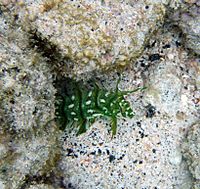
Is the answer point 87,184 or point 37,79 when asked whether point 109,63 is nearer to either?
point 37,79

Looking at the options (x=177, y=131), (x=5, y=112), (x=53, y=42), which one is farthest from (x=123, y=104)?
(x=5, y=112)

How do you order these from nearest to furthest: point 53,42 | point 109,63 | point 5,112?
1. point 5,112
2. point 53,42
3. point 109,63

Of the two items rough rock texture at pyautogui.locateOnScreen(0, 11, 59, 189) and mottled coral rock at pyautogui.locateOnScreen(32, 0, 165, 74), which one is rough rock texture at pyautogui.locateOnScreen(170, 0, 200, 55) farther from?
rough rock texture at pyautogui.locateOnScreen(0, 11, 59, 189)

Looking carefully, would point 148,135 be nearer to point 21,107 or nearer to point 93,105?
point 93,105

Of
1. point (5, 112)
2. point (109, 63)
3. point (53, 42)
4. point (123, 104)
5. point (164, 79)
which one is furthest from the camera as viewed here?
point (164, 79)

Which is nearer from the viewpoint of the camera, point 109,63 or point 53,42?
point 53,42

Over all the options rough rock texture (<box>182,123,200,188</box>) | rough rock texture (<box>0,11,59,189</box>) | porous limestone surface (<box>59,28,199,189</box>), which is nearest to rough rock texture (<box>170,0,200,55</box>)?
porous limestone surface (<box>59,28,199,189</box>)
